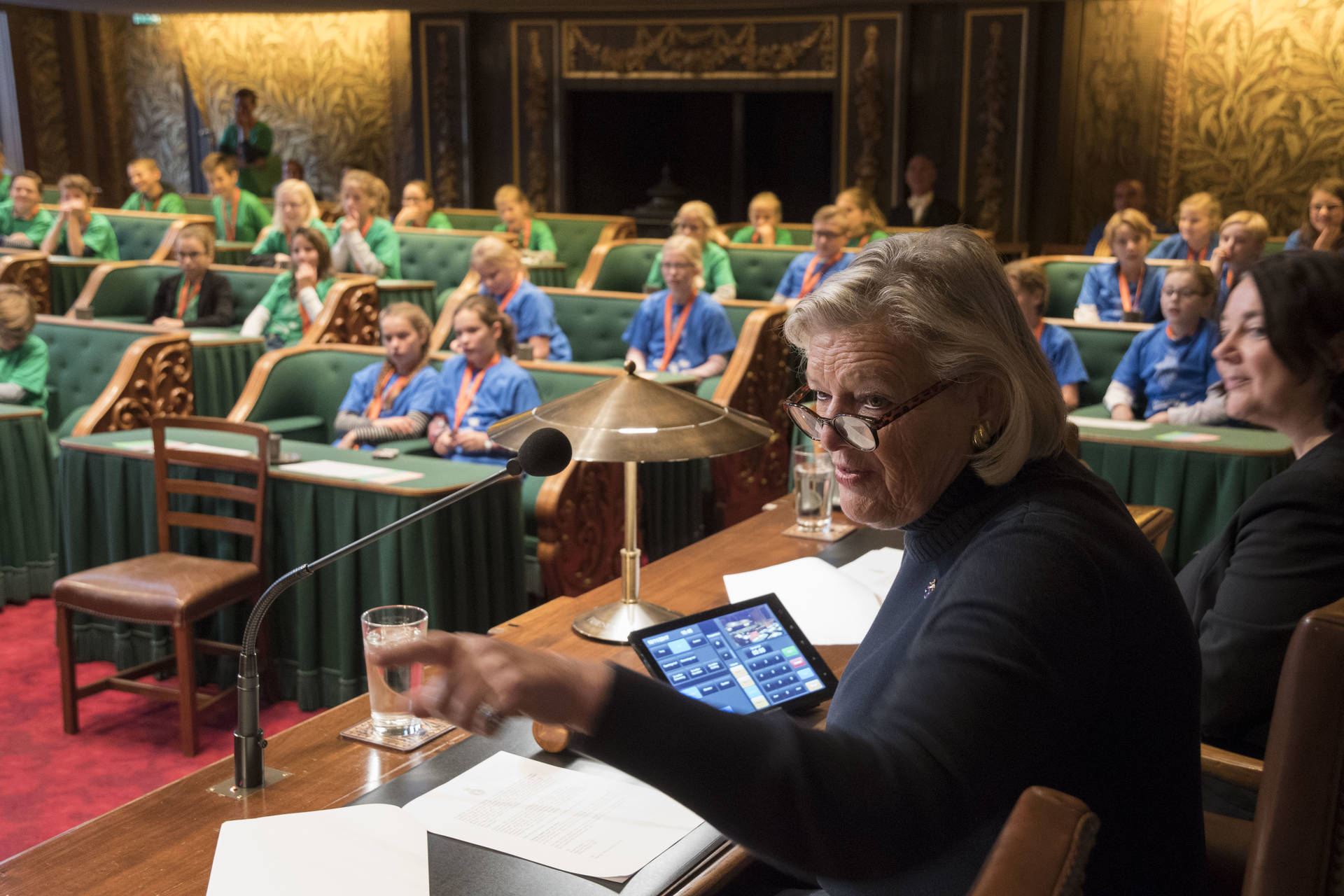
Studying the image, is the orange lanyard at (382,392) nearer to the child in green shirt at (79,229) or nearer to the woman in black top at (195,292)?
the woman in black top at (195,292)

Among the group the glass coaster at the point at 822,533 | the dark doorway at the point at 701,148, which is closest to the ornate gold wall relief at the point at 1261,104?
the dark doorway at the point at 701,148

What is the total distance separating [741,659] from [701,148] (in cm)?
1192

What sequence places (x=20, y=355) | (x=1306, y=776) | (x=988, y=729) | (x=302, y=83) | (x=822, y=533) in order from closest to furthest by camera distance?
1. (x=988, y=729)
2. (x=1306, y=776)
3. (x=822, y=533)
4. (x=20, y=355)
5. (x=302, y=83)

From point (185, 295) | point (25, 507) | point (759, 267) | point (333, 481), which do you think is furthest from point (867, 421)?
point (759, 267)

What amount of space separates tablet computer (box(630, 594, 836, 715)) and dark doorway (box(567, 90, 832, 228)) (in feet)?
→ 34.6

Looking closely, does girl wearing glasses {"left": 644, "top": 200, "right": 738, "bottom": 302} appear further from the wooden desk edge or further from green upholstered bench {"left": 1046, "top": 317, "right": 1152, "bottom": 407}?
the wooden desk edge

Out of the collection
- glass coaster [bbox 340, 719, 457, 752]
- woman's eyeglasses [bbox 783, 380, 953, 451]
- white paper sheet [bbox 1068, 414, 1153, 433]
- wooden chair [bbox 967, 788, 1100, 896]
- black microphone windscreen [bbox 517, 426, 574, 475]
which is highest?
woman's eyeglasses [bbox 783, 380, 953, 451]

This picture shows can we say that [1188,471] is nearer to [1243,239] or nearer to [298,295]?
[1243,239]

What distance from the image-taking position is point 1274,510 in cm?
181

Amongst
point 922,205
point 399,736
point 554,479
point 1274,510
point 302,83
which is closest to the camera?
point 399,736

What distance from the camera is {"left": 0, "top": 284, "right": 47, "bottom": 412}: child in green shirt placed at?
485 centimetres

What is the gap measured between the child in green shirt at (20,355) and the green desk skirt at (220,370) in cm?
58

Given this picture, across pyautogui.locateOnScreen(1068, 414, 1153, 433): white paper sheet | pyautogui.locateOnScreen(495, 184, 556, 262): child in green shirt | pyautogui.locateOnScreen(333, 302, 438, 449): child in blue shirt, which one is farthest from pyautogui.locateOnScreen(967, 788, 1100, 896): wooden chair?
pyautogui.locateOnScreen(495, 184, 556, 262): child in green shirt

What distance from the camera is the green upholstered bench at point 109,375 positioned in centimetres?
448
